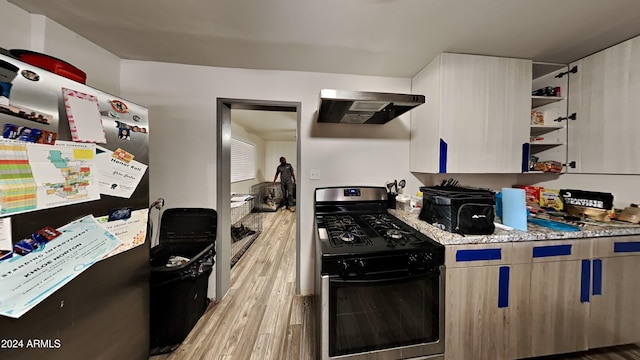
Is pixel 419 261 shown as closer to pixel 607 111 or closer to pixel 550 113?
pixel 607 111

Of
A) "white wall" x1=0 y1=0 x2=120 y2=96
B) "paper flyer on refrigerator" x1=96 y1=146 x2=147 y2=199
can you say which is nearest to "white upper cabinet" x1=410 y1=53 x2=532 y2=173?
"paper flyer on refrigerator" x1=96 y1=146 x2=147 y2=199

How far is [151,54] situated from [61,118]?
1.31m

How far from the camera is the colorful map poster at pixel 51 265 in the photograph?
64 centimetres

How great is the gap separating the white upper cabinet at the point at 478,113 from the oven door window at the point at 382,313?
0.99 meters

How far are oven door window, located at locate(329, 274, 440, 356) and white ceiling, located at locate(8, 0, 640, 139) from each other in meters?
1.57

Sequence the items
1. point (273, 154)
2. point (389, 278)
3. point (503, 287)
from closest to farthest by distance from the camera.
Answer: point (389, 278) < point (503, 287) < point (273, 154)

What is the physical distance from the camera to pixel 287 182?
18.3 feet

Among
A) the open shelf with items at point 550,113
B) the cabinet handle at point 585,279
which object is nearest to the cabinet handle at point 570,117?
the open shelf with items at point 550,113

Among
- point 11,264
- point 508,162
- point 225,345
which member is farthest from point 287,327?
point 508,162

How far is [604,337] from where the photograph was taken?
129 cm

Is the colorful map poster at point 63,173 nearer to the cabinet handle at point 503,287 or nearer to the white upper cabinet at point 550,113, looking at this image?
the cabinet handle at point 503,287

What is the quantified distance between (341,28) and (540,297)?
216cm

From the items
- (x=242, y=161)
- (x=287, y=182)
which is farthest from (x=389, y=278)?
(x=287, y=182)

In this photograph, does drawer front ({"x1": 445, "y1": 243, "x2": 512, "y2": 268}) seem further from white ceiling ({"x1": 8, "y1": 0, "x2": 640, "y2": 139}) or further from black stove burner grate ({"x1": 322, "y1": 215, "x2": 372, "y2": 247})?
white ceiling ({"x1": 8, "y1": 0, "x2": 640, "y2": 139})
